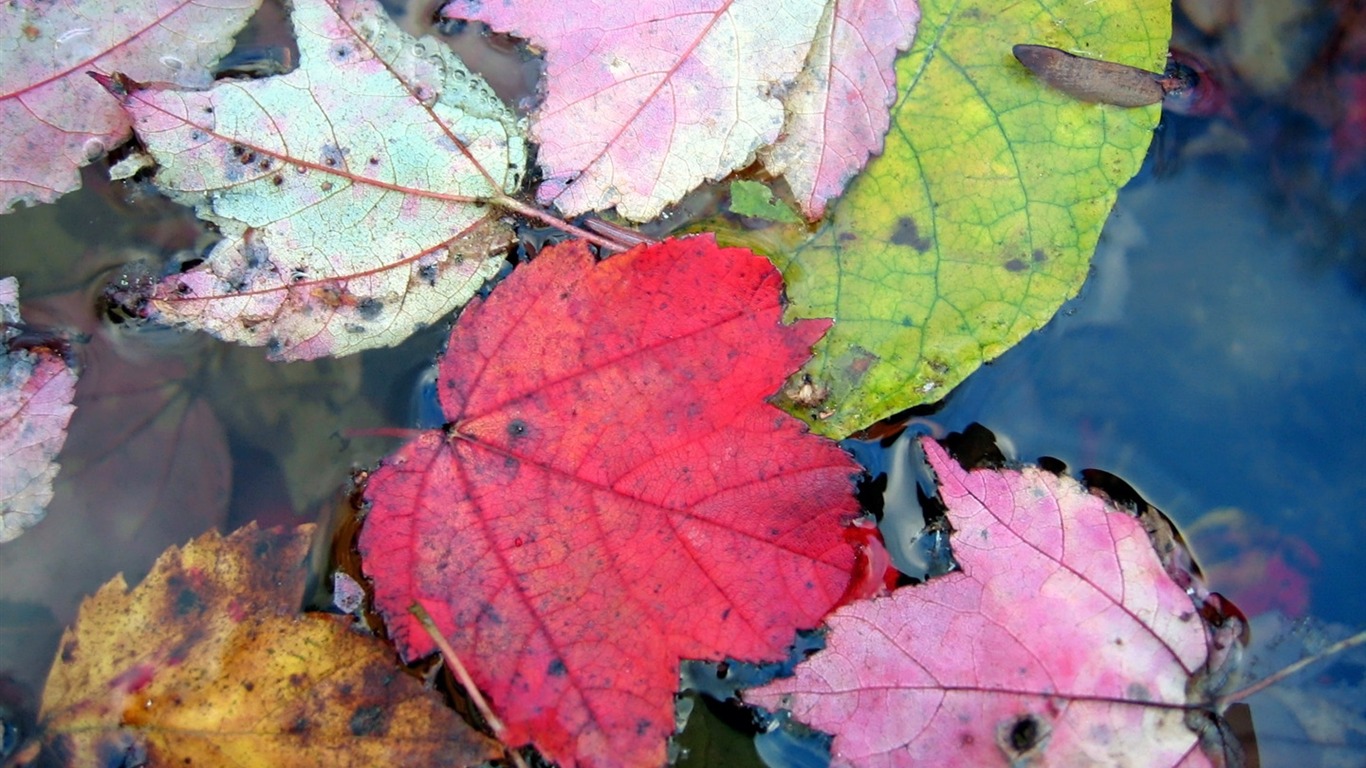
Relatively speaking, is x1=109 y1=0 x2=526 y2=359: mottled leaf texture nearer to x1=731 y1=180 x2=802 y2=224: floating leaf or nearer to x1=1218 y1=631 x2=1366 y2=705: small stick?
x1=731 y1=180 x2=802 y2=224: floating leaf

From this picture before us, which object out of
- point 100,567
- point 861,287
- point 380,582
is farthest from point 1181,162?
point 100,567

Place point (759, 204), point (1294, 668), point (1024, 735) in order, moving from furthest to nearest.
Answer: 1. point (759, 204)
2. point (1294, 668)
3. point (1024, 735)

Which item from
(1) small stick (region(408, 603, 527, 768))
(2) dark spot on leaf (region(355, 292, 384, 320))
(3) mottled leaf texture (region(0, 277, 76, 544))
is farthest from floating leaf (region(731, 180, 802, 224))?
(3) mottled leaf texture (region(0, 277, 76, 544))

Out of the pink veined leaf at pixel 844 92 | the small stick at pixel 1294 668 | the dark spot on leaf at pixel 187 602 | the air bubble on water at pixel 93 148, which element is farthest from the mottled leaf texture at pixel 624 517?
the air bubble on water at pixel 93 148

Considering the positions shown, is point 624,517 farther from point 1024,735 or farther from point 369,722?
point 1024,735

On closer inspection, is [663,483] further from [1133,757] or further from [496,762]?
[1133,757]

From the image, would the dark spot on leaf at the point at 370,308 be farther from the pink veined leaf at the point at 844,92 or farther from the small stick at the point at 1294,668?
the small stick at the point at 1294,668

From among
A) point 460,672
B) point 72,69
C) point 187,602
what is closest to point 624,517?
point 460,672
